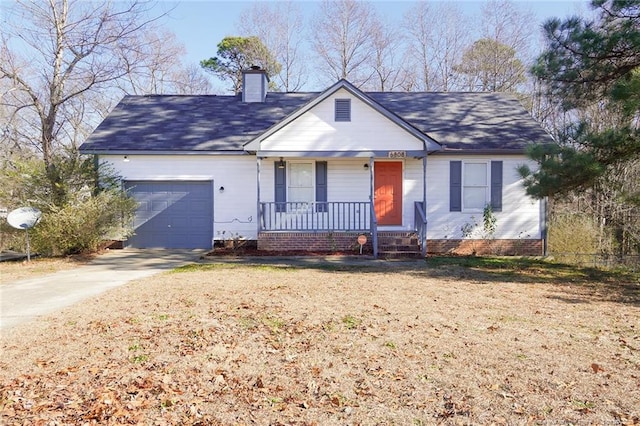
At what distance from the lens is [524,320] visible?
5953 mm

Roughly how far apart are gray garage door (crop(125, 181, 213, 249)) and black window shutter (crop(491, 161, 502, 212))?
909cm

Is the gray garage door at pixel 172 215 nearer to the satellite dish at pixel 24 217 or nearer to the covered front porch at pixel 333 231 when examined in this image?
the covered front porch at pixel 333 231

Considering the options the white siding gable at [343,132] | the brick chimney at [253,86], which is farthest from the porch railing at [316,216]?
the brick chimney at [253,86]

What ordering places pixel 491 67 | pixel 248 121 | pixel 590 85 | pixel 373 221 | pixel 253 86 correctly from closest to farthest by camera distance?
pixel 590 85 < pixel 373 221 < pixel 248 121 < pixel 253 86 < pixel 491 67

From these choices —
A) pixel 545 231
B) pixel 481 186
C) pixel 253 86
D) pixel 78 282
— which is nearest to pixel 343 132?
pixel 481 186

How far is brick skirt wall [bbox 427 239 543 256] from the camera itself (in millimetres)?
14047

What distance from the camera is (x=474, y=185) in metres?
14.1

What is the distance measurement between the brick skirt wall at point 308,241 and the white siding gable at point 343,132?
2577mm

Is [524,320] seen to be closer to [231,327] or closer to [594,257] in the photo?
[231,327]

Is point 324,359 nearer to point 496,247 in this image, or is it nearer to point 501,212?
point 496,247

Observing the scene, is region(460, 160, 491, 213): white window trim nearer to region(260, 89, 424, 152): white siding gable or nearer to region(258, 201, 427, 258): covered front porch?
region(258, 201, 427, 258): covered front porch

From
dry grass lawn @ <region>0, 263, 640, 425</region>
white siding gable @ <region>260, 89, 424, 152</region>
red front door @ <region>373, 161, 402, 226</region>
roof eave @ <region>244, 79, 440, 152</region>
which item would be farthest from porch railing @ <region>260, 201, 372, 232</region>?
dry grass lawn @ <region>0, 263, 640, 425</region>

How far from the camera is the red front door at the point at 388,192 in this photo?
1427 cm

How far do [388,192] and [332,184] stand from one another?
1.85 m
